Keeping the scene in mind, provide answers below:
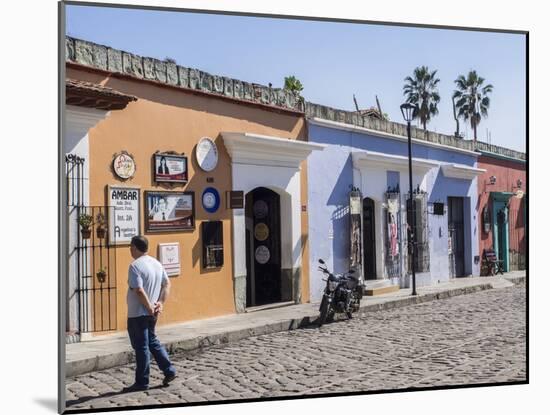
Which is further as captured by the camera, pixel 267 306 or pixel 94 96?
pixel 267 306

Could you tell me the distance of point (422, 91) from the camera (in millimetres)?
7715

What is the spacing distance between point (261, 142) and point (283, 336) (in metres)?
1.96

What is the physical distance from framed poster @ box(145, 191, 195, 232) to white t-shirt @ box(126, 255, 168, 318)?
389 mm

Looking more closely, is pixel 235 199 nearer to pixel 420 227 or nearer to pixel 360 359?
pixel 360 359

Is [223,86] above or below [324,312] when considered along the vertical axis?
above

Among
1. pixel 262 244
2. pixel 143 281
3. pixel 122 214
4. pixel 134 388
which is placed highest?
pixel 122 214

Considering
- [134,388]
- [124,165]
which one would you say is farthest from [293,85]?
[134,388]

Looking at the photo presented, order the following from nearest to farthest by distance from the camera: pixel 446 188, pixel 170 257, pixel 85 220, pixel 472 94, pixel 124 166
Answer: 1. pixel 85 220
2. pixel 124 166
3. pixel 170 257
4. pixel 472 94
5. pixel 446 188

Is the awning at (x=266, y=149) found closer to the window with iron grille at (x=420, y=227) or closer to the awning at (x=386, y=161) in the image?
the awning at (x=386, y=161)

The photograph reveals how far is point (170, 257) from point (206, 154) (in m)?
1.06

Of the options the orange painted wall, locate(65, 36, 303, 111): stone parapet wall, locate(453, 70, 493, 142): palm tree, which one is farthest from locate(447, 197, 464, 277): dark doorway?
locate(65, 36, 303, 111): stone parapet wall

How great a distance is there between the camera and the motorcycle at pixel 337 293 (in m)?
7.88

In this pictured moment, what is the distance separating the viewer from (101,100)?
6438 millimetres

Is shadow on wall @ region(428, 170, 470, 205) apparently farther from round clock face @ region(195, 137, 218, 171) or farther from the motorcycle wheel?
round clock face @ region(195, 137, 218, 171)
